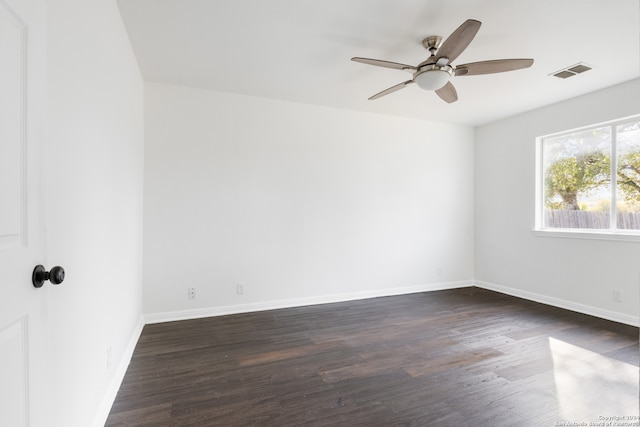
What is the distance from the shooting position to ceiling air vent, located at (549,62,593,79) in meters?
2.93

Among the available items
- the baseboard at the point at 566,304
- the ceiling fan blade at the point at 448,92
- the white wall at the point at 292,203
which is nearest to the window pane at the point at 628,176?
the baseboard at the point at 566,304

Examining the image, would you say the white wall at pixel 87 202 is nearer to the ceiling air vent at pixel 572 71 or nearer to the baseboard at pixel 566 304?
the ceiling air vent at pixel 572 71

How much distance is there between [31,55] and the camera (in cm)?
92

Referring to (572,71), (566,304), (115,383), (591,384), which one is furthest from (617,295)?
(115,383)

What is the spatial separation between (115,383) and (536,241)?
→ 497 centimetres

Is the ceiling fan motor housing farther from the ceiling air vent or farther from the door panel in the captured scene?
the door panel

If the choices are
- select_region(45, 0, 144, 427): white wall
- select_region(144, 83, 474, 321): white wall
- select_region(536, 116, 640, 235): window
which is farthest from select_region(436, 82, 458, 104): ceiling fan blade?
select_region(45, 0, 144, 427): white wall

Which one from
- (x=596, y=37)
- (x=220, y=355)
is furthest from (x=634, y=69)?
(x=220, y=355)

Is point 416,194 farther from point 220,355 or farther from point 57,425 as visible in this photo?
point 57,425

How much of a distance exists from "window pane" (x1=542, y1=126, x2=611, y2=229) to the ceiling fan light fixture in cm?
262

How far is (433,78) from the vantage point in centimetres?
241

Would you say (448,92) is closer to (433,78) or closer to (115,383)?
(433,78)

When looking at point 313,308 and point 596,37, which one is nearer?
point 596,37

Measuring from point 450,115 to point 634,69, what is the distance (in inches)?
74.0
